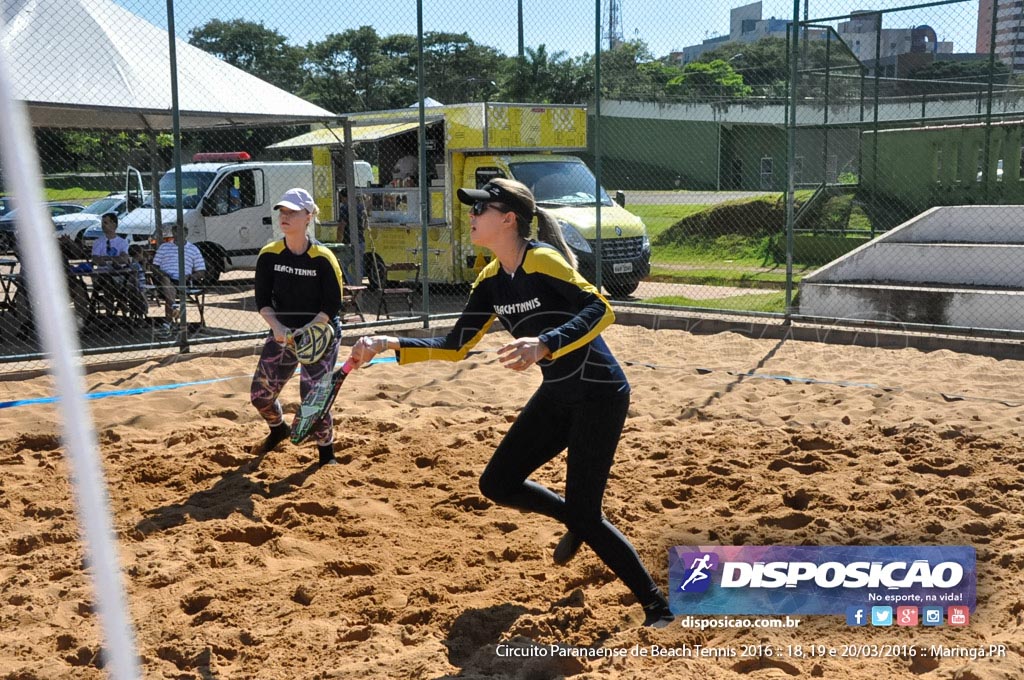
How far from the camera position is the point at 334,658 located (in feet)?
13.3

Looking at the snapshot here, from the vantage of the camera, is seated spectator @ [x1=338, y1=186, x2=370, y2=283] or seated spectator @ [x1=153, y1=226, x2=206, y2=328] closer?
seated spectator @ [x1=153, y1=226, x2=206, y2=328]

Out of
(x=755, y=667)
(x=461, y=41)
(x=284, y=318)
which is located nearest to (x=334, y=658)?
(x=755, y=667)

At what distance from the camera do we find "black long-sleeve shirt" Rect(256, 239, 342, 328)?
658cm

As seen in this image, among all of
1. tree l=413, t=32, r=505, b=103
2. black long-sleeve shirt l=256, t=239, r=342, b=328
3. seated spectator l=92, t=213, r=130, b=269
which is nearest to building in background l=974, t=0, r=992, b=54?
black long-sleeve shirt l=256, t=239, r=342, b=328

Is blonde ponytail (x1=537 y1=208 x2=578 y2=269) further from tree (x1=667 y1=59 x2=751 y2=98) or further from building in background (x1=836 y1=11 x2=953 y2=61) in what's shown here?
tree (x1=667 y1=59 x2=751 y2=98)

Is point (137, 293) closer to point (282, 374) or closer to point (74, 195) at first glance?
point (282, 374)

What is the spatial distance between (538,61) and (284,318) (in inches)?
1147

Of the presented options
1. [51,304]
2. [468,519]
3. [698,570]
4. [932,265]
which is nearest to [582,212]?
[932,265]

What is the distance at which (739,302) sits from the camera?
13.2 meters

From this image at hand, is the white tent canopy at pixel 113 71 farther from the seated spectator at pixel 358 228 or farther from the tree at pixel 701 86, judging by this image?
the tree at pixel 701 86

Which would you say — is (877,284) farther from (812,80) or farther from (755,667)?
(755,667)

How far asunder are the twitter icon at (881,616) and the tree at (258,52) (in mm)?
17671

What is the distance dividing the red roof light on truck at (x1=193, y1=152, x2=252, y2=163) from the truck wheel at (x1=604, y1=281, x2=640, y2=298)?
1003 centimetres

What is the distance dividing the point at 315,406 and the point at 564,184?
9.37 m
